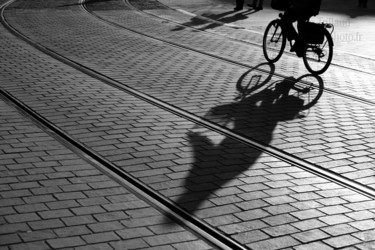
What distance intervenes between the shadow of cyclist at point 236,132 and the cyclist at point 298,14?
2.88 ft

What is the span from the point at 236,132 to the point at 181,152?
1.08 m

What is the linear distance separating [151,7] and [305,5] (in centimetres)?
1124

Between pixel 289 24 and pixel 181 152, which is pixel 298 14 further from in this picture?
pixel 181 152

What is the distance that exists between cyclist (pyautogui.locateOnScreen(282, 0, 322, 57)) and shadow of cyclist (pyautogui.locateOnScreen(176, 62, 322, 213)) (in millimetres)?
879

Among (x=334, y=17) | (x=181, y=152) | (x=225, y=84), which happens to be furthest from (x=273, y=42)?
(x=334, y=17)

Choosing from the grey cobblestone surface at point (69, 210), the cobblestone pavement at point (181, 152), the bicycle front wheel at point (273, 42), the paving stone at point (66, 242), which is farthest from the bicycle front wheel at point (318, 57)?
the paving stone at point (66, 242)

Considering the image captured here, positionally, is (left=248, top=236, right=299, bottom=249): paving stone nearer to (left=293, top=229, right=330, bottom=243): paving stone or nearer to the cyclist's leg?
(left=293, top=229, right=330, bottom=243): paving stone

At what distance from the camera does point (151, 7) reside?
22.2 meters

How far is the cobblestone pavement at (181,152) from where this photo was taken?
5.05 metres

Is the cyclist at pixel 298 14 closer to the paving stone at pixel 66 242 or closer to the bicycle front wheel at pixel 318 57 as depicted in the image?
Answer: the bicycle front wheel at pixel 318 57

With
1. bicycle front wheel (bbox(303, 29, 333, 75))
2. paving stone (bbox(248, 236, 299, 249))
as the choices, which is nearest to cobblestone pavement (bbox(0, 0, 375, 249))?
paving stone (bbox(248, 236, 299, 249))

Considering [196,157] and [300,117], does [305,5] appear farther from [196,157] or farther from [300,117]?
[196,157]

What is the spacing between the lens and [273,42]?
1295cm

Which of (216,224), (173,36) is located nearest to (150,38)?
(173,36)
